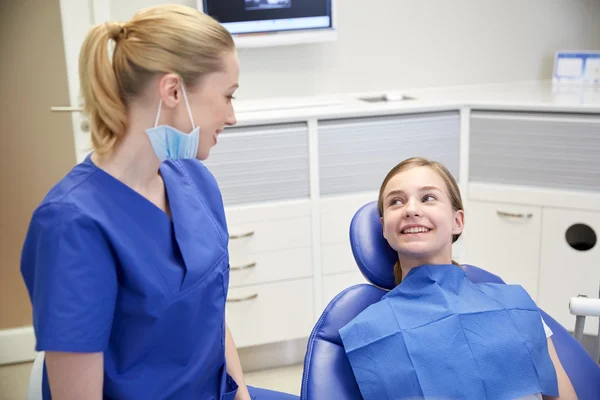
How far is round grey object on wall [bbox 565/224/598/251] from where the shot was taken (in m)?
2.64

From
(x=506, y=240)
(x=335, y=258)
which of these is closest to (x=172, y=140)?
(x=335, y=258)

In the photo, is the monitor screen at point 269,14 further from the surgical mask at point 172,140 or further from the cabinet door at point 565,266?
the surgical mask at point 172,140

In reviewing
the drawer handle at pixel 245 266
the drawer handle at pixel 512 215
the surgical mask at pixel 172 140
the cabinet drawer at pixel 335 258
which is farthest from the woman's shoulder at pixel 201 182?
the drawer handle at pixel 512 215

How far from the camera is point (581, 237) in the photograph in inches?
106

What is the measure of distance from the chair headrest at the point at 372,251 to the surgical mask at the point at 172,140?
465 millimetres

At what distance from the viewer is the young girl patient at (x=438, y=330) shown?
1.35 meters

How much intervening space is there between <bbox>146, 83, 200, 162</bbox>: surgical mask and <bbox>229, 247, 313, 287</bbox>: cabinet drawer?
4.04 feet

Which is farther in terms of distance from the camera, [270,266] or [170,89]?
[270,266]

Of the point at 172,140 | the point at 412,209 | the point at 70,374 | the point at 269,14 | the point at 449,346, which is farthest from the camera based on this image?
the point at 269,14

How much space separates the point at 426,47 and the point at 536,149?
0.76 m

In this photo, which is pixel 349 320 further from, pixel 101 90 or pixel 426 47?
pixel 426 47

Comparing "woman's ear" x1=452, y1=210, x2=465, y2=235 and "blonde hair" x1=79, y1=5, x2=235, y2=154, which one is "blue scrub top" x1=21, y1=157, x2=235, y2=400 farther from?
"woman's ear" x1=452, y1=210, x2=465, y2=235

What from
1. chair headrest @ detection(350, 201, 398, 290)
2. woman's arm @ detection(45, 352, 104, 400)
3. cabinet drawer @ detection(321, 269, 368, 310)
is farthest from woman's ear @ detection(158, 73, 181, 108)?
cabinet drawer @ detection(321, 269, 368, 310)

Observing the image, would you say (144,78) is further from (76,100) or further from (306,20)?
(306,20)
